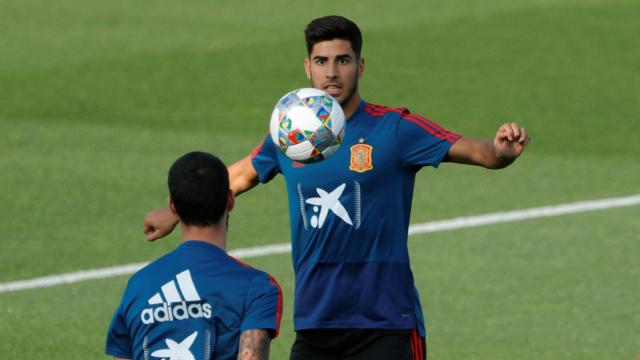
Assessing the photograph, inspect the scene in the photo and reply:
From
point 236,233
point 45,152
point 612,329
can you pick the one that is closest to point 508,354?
point 612,329

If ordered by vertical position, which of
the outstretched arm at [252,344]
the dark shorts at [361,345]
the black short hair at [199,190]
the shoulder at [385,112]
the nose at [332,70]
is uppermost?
the nose at [332,70]

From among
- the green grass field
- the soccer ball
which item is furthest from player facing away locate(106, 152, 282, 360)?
the green grass field

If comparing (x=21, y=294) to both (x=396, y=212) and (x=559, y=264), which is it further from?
(x=396, y=212)

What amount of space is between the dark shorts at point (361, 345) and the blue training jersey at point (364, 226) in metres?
0.05

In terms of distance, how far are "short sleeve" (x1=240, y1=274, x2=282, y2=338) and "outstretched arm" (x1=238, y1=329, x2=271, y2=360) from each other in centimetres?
2

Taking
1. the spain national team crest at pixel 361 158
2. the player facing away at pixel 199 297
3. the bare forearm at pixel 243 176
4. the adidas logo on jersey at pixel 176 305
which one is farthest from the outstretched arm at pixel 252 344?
the bare forearm at pixel 243 176

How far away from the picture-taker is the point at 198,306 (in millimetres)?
6363

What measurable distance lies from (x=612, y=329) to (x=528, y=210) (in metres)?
4.15

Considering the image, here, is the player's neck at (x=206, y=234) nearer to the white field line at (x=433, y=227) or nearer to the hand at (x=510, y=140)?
the hand at (x=510, y=140)

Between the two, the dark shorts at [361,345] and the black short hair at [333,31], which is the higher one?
the black short hair at [333,31]

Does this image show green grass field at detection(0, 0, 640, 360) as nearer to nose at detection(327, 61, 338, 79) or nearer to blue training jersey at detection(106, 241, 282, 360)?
nose at detection(327, 61, 338, 79)

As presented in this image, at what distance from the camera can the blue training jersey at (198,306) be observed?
6.36 meters

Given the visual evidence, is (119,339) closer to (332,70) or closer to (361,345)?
(361,345)

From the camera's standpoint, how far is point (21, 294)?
A: 539 inches
